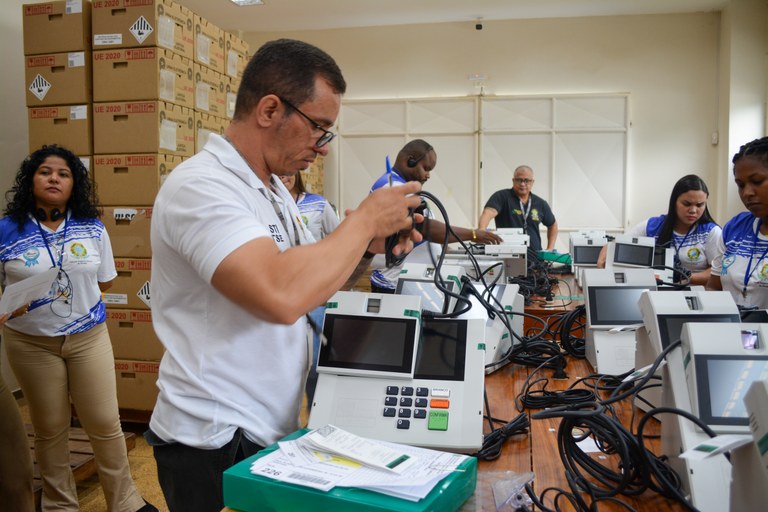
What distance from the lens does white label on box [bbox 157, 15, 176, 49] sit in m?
3.09

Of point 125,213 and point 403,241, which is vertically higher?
point 125,213

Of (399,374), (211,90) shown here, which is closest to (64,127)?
(211,90)

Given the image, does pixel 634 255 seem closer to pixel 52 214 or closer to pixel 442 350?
pixel 442 350

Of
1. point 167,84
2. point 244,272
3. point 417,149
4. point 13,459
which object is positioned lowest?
point 13,459

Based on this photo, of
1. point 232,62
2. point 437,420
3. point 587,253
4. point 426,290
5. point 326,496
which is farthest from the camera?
point 587,253

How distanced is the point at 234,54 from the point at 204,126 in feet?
2.12

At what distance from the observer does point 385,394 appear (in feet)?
3.78

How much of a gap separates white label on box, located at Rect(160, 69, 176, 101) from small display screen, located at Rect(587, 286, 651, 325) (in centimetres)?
236

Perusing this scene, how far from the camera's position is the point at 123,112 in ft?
10.3

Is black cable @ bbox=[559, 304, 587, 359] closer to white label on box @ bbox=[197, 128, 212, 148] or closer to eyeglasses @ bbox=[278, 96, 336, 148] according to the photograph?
eyeglasses @ bbox=[278, 96, 336, 148]

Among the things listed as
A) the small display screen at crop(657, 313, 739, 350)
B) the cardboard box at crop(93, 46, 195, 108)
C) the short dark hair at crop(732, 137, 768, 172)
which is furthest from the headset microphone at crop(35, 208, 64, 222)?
the short dark hair at crop(732, 137, 768, 172)

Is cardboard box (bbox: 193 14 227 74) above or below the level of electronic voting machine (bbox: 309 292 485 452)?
above

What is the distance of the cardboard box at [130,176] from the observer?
10.2ft

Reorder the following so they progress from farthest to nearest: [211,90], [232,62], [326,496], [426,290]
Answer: [232,62]
[211,90]
[426,290]
[326,496]
